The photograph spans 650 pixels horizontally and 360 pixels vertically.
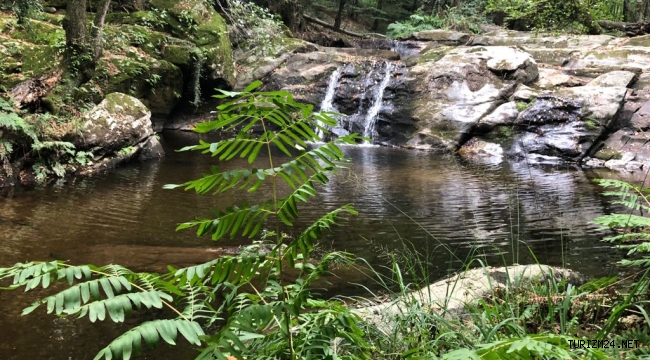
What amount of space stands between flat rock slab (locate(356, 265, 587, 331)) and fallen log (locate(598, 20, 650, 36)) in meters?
17.9

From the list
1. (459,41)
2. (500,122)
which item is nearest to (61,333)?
(500,122)

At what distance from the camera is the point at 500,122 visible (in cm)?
1341

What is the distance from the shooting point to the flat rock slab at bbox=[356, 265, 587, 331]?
2.18 m

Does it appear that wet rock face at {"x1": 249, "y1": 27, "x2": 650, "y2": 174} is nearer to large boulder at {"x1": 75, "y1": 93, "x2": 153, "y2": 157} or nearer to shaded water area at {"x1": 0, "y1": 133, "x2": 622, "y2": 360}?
shaded water area at {"x1": 0, "y1": 133, "x2": 622, "y2": 360}

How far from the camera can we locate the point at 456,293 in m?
2.83

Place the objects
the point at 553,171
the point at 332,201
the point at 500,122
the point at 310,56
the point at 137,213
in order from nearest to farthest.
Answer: the point at 137,213 → the point at 332,201 → the point at 553,171 → the point at 500,122 → the point at 310,56

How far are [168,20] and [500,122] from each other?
11.1 meters

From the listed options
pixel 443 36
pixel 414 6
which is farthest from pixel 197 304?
pixel 414 6

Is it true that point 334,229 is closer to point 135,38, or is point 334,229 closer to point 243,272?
point 243,272

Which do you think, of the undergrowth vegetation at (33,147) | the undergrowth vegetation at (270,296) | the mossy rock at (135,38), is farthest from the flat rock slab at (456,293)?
the mossy rock at (135,38)

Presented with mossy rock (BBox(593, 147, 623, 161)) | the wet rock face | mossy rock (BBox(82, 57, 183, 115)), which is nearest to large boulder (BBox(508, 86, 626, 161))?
the wet rock face

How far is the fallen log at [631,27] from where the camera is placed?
54.8 ft

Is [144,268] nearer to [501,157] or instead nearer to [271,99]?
[271,99]

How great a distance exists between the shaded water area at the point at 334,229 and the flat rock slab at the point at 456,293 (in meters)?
0.20
